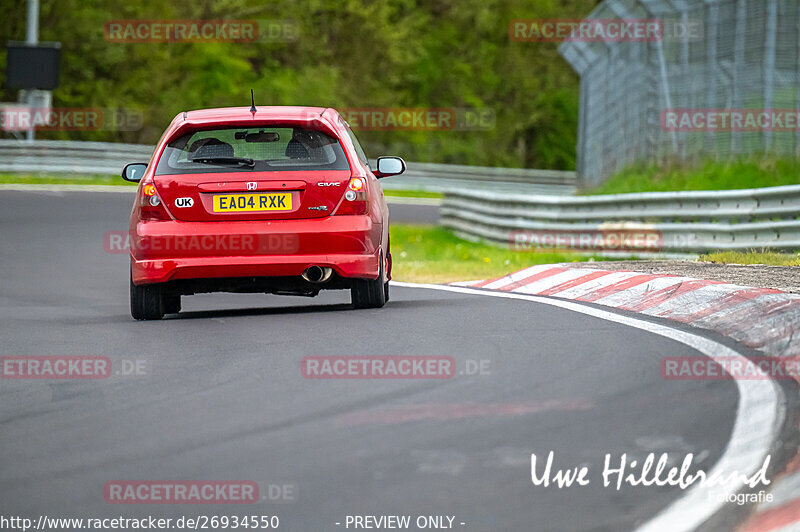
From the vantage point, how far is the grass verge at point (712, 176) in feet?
61.7

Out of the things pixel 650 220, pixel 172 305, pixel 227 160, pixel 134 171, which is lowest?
pixel 172 305

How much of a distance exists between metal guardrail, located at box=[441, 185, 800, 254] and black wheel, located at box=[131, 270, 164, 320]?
701 cm

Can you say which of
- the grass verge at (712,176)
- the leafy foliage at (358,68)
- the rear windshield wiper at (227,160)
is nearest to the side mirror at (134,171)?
the rear windshield wiper at (227,160)

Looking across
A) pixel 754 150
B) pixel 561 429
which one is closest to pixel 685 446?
pixel 561 429

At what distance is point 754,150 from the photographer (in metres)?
19.0

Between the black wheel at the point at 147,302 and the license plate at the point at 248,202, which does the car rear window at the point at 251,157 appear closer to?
the license plate at the point at 248,202

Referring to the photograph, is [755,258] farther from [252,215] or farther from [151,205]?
[151,205]

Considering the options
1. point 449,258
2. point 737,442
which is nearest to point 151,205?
point 737,442

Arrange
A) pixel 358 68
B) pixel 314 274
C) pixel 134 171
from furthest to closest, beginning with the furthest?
1. pixel 358 68
2. pixel 134 171
3. pixel 314 274

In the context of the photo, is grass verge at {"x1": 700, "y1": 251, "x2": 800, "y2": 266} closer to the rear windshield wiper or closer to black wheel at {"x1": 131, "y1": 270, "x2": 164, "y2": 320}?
the rear windshield wiper

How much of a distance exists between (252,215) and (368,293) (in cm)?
111

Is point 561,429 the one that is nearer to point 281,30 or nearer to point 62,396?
point 62,396

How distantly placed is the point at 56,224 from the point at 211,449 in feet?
59.8

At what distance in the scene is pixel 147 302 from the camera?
9.91 metres
